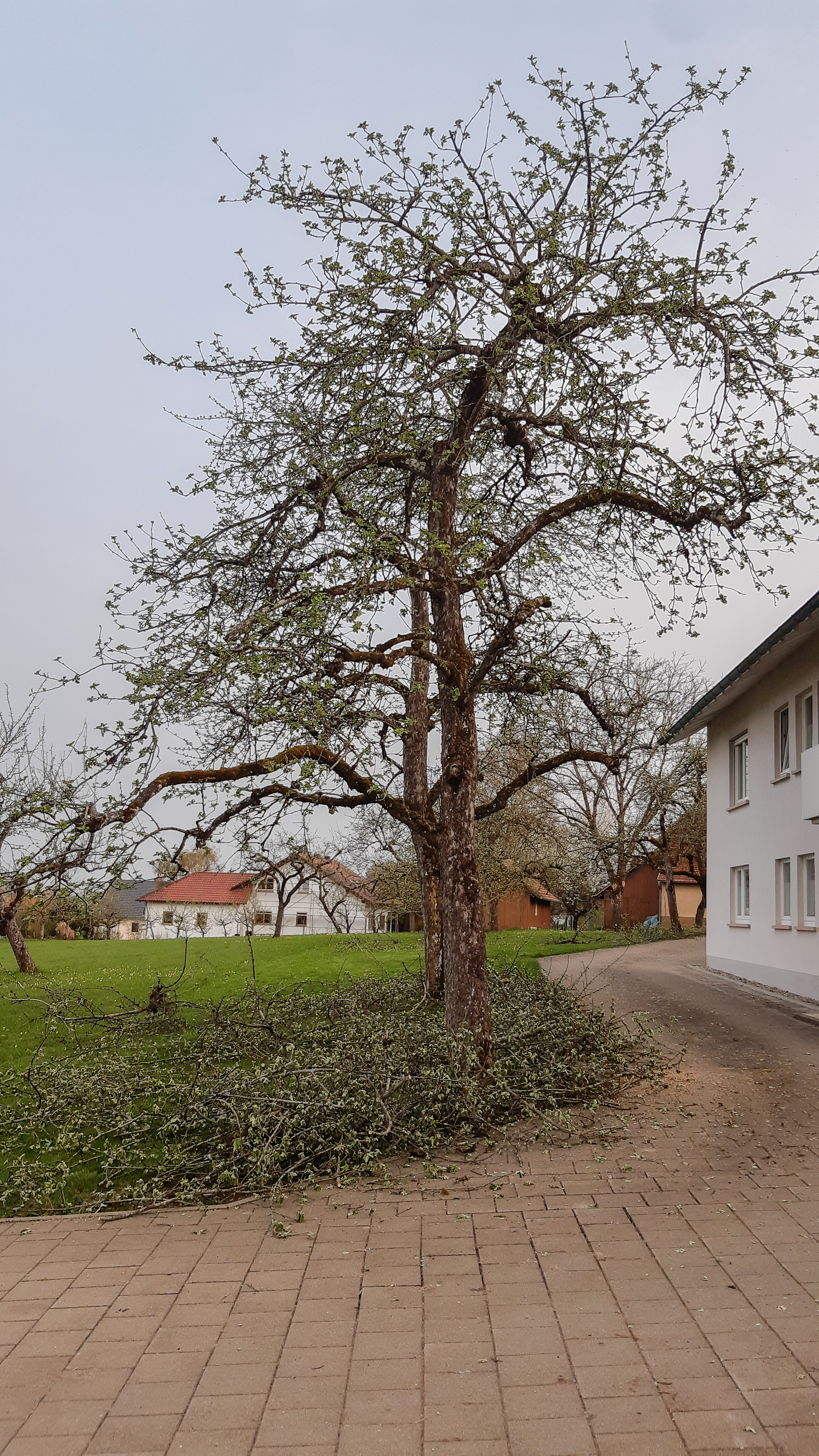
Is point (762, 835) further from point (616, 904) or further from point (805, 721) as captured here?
point (616, 904)

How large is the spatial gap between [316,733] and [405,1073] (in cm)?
249

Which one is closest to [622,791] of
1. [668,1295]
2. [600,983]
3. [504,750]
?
[600,983]

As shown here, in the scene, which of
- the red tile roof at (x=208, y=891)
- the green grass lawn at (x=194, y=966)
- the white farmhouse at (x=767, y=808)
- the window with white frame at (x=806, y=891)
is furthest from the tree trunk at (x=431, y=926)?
the red tile roof at (x=208, y=891)

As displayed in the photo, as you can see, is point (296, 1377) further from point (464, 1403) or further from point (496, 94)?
point (496, 94)

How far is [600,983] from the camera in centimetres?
1700

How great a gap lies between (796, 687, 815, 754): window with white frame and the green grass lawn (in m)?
5.72

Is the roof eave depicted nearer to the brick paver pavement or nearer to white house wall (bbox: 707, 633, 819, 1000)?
white house wall (bbox: 707, 633, 819, 1000)

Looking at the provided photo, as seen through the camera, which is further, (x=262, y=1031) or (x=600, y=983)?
(x=600, y=983)

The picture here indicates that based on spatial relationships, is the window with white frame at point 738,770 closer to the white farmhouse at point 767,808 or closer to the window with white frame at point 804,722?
the white farmhouse at point 767,808

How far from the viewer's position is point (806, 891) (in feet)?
54.2

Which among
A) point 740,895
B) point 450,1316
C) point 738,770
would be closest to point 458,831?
point 450,1316

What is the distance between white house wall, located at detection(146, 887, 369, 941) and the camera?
4703cm

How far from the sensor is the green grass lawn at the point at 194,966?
1325 centimetres

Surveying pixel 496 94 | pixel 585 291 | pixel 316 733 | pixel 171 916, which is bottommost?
pixel 171 916
